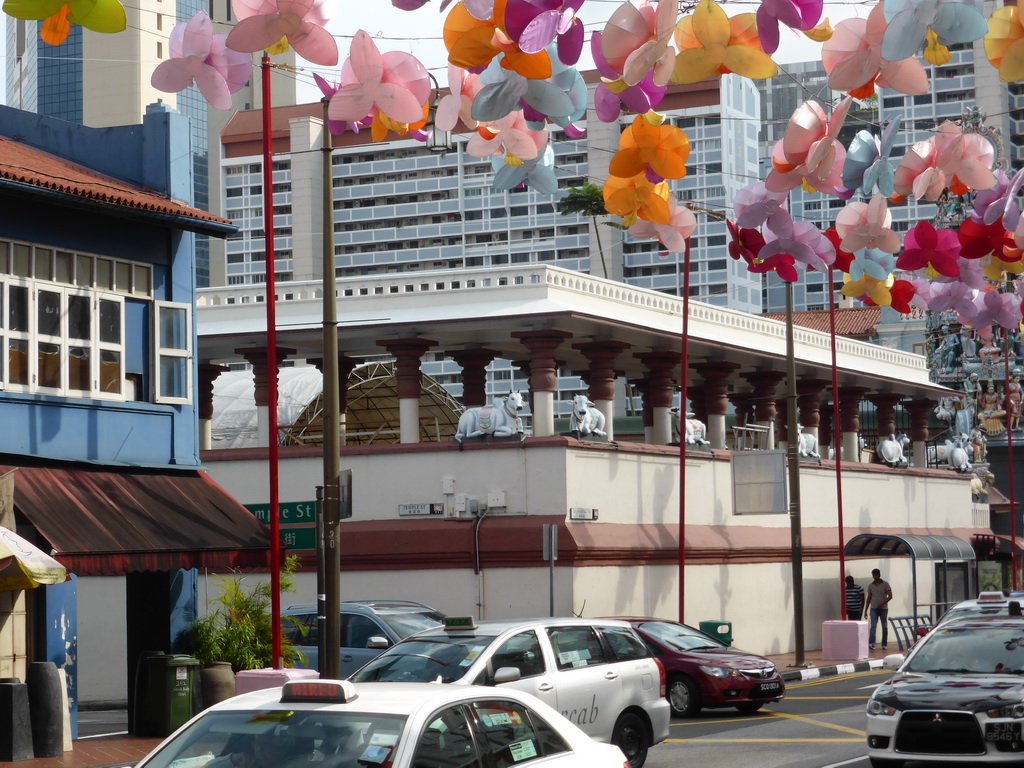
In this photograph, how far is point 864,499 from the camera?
40469 mm

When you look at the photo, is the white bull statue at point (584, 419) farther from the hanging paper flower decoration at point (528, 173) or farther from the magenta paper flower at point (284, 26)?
the magenta paper flower at point (284, 26)

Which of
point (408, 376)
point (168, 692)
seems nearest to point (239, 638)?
point (168, 692)

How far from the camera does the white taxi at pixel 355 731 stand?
677 centimetres

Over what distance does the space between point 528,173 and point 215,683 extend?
46.8ft

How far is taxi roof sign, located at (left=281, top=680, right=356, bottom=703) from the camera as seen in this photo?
704cm

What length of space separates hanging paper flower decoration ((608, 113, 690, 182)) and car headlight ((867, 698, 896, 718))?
8.06 meters

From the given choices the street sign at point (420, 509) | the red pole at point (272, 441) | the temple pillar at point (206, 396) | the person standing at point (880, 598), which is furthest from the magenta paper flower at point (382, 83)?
the person standing at point (880, 598)

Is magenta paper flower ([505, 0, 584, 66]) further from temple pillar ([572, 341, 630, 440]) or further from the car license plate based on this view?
temple pillar ([572, 341, 630, 440])

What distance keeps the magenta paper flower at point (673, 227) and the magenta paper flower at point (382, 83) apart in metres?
1.46

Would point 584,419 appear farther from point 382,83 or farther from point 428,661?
point 382,83

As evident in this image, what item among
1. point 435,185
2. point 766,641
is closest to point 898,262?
point 766,641

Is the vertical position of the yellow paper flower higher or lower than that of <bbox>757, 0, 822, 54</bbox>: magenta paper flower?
lower

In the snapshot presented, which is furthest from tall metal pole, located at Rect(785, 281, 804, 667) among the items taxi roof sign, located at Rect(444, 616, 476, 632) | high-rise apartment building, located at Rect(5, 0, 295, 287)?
high-rise apartment building, located at Rect(5, 0, 295, 287)

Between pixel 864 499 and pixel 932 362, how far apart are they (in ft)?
61.9
